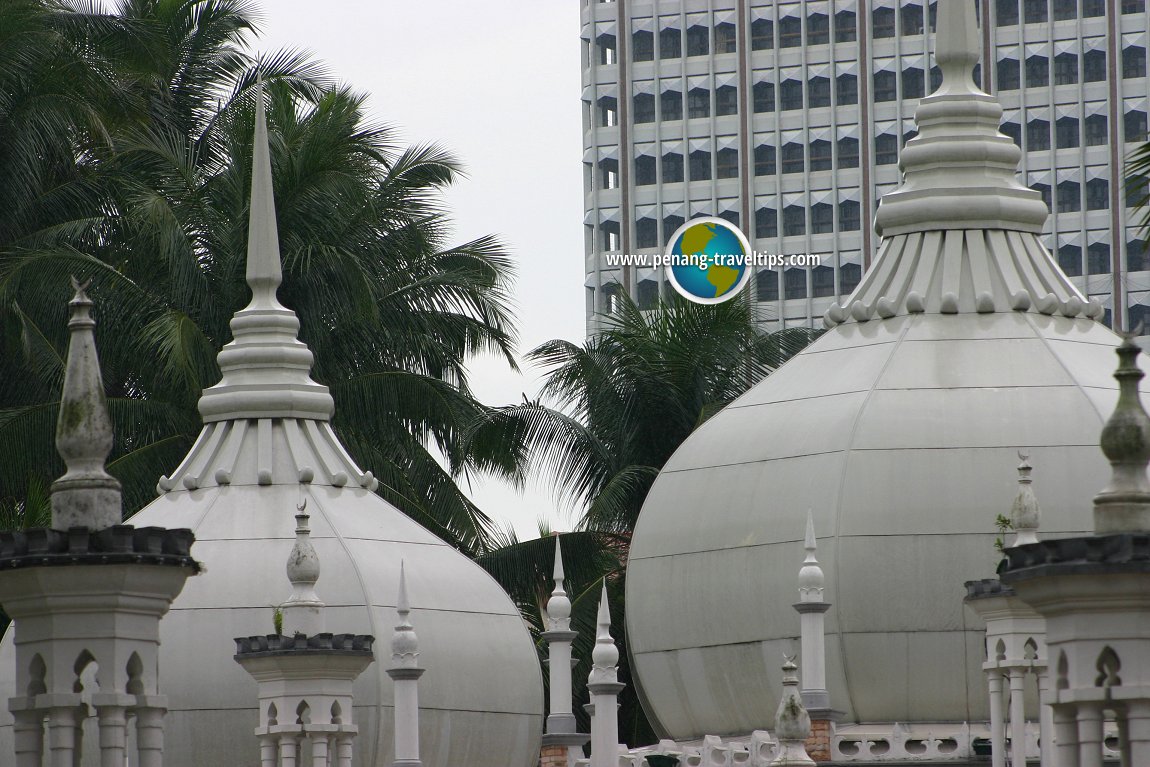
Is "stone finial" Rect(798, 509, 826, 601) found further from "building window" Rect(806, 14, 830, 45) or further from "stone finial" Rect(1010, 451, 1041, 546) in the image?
"building window" Rect(806, 14, 830, 45)

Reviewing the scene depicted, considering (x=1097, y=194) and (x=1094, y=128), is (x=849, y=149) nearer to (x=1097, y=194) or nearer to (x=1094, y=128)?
(x=1094, y=128)

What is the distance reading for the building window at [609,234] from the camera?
432ft

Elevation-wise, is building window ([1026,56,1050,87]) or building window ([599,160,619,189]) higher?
building window ([1026,56,1050,87])

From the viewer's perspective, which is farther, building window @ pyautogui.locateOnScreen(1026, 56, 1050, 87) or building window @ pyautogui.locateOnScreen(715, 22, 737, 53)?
building window @ pyautogui.locateOnScreen(715, 22, 737, 53)

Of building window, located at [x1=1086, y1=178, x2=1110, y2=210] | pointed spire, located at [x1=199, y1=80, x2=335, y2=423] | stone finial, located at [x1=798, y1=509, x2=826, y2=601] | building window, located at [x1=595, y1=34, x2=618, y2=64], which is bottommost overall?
stone finial, located at [x1=798, y1=509, x2=826, y2=601]

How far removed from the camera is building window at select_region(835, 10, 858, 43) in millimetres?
128625

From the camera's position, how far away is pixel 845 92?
129875 mm

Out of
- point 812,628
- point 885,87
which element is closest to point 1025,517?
point 812,628

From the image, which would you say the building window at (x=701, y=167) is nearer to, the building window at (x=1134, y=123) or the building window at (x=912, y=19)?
the building window at (x=912, y=19)

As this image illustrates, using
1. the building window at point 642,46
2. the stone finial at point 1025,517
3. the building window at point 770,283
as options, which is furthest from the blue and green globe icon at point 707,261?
the building window at point 770,283

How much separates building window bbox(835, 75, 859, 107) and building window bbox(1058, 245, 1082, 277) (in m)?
12.6

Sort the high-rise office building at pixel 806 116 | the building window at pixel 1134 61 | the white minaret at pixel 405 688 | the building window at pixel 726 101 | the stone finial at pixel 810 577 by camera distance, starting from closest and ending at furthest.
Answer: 1. the white minaret at pixel 405 688
2. the stone finial at pixel 810 577
3. the building window at pixel 1134 61
4. the high-rise office building at pixel 806 116
5. the building window at pixel 726 101

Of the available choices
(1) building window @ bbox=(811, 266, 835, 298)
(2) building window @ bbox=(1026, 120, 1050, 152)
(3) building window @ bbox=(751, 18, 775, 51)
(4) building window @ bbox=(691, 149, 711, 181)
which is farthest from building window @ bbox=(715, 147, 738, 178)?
(2) building window @ bbox=(1026, 120, 1050, 152)

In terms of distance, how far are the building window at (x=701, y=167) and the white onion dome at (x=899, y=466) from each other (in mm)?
99342
